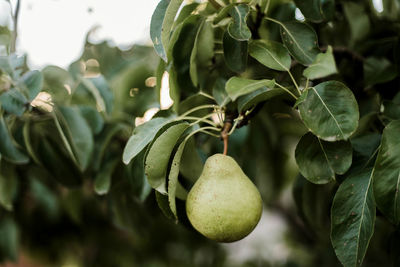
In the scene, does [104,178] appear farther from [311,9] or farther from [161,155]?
[311,9]

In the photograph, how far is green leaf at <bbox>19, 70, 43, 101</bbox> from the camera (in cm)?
82

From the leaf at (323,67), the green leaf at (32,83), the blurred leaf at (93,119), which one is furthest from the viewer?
the blurred leaf at (93,119)

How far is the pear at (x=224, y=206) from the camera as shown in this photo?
583mm

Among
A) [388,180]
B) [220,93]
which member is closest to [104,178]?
[220,93]

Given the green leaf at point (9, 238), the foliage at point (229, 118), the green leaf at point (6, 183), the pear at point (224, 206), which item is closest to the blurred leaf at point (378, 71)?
the foliage at point (229, 118)

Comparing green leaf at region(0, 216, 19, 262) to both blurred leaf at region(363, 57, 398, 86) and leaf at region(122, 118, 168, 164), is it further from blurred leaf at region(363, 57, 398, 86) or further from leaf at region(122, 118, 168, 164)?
blurred leaf at region(363, 57, 398, 86)

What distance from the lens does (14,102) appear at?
0.87 m

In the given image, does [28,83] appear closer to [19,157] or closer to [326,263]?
[19,157]

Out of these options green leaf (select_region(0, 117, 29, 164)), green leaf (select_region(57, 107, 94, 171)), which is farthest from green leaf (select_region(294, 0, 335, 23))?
green leaf (select_region(0, 117, 29, 164))

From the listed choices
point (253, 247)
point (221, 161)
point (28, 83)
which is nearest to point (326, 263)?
point (253, 247)

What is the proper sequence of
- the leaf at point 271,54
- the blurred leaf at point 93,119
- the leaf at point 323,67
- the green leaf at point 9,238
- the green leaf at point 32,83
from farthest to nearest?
the green leaf at point 9,238
the blurred leaf at point 93,119
the green leaf at point 32,83
the leaf at point 271,54
the leaf at point 323,67

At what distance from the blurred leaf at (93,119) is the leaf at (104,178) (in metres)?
0.08

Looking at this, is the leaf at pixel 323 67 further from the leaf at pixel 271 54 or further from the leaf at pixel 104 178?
the leaf at pixel 104 178

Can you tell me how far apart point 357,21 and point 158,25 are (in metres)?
0.57
